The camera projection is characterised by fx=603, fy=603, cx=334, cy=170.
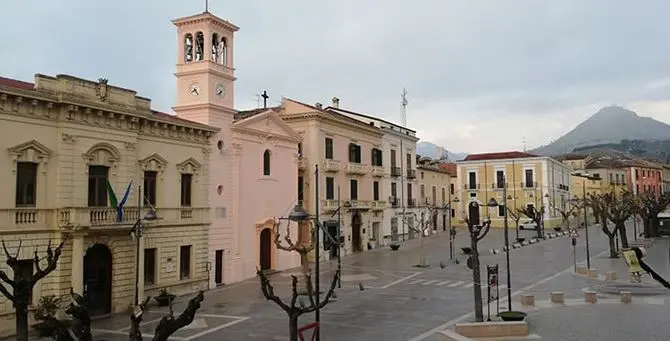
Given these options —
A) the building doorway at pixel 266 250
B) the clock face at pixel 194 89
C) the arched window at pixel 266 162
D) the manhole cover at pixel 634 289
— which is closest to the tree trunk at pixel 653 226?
the manhole cover at pixel 634 289

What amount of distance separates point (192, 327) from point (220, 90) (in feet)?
53.7

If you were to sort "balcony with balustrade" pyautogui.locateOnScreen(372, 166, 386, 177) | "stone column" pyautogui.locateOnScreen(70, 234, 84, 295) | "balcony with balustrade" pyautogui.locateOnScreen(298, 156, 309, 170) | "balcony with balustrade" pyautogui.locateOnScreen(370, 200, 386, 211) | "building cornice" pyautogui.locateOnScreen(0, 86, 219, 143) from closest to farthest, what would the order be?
"building cornice" pyautogui.locateOnScreen(0, 86, 219, 143) → "stone column" pyautogui.locateOnScreen(70, 234, 84, 295) → "balcony with balustrade" pyautogui.locateOnScreen(298, 156, 309, 170) → "balcony with balustrade" pyautogui.locateOnScreen(370, 200, 386, 211) → "balcony with balustrade" pyautogui.locateOnScreen(372, 166, 386, 177)

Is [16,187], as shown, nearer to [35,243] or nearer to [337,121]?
[35,243]

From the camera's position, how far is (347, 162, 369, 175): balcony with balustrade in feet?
170

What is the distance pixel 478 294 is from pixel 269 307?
9903 mm

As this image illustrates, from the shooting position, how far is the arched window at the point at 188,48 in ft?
115

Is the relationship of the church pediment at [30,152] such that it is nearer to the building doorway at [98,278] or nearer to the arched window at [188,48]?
the building doorway at [98,278]

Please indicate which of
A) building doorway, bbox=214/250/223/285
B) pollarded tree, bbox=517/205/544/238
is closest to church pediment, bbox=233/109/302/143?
building doorway, bbox=214/250/223/285

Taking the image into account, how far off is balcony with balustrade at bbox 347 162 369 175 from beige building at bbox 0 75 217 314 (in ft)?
67.6

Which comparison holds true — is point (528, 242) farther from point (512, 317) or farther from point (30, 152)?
point (30, 152)

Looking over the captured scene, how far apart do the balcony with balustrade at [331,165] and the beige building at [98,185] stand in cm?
1658

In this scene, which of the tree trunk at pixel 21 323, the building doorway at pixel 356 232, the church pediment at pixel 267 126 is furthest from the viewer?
→ the building doorway at pixel 356 232

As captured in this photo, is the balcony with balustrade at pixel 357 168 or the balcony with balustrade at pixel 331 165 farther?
the balcony with balustrade at pixel 357 168

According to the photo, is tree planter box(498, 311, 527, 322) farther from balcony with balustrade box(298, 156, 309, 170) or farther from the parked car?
the parked car
